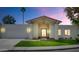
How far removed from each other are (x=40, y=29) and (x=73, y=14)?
3.32 ft

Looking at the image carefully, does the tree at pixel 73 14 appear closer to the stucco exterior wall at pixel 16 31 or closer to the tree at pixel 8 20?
the stucco exterior wall at pixel 16 31

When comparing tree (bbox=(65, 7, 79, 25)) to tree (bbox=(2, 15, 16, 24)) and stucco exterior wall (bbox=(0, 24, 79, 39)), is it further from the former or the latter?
tree (bbox=(2, 15, 16, 24))

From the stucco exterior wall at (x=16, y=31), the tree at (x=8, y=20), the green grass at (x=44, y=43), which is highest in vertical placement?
the tree at (x=8, y=20)

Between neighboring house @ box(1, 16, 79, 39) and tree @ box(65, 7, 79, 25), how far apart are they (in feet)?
0.55

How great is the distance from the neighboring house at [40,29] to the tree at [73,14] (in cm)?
17

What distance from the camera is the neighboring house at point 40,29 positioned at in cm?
924

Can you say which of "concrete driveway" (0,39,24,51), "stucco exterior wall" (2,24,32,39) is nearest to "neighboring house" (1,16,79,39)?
Result: "stucco exterior wall" (2,24,32,39)

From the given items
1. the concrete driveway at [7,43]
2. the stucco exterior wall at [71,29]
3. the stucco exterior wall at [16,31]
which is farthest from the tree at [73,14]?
the concrete driveway at [7,43]

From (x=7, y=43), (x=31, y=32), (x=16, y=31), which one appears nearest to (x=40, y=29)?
(x=31, y=32)
